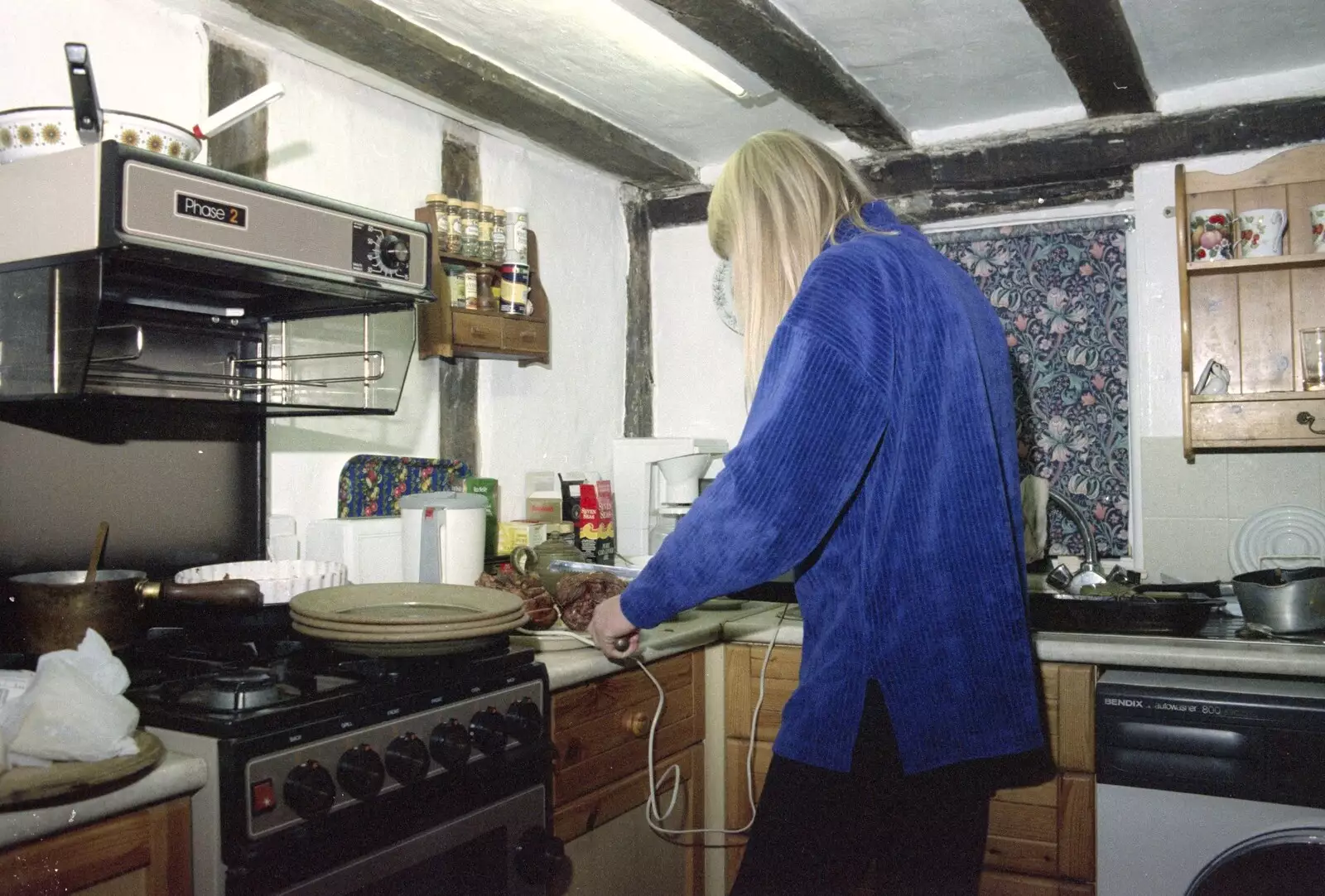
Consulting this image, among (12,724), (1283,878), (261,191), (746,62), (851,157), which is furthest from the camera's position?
(851,157)

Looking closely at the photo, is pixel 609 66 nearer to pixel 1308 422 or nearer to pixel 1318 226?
pixel 1318 226

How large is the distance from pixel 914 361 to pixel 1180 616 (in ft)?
3.97

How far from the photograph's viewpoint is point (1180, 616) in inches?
81.3

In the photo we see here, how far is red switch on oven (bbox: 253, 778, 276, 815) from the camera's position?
120 centimetres

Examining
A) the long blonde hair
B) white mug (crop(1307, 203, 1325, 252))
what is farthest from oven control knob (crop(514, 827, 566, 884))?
white mug (crop(1307, 203, 1325, 252))

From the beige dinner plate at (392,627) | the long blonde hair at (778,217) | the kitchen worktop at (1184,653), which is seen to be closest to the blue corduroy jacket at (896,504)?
the long blonde hair at (778,217)

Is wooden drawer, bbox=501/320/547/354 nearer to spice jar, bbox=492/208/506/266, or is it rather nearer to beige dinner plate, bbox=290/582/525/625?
spice jar, bbox=492/208/506/266

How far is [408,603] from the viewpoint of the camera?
5.57 feet

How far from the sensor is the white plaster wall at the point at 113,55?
1.78 m

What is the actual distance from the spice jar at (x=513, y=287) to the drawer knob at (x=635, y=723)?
1.20m

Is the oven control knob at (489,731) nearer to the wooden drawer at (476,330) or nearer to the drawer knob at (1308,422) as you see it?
the wooden drawer at (476,330)

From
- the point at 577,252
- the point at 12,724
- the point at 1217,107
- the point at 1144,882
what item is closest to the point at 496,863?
the point at 12,724

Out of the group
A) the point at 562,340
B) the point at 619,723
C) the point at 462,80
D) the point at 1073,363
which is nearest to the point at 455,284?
the point at 462,80

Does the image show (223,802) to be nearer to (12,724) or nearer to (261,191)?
(12,724)
